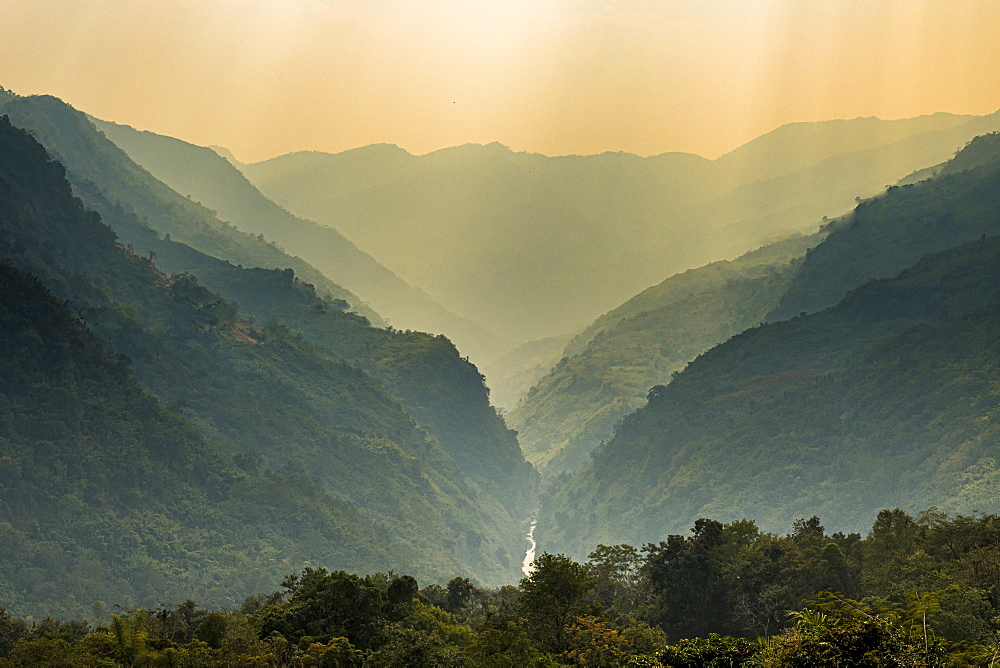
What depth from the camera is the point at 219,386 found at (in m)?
181

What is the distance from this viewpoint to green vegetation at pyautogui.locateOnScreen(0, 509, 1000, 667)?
32969 millimetres

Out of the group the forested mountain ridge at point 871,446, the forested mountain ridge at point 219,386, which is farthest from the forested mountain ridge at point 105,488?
the forested mountain ridge at point 871,446

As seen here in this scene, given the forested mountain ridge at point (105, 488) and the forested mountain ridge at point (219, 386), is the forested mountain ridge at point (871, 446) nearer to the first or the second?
the forested mountain ridge at point (219, 386)

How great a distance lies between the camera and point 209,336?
195m

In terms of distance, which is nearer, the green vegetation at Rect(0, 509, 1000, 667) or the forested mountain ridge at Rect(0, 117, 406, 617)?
the green vegetation at Rect(0, 509, 1000, 667)

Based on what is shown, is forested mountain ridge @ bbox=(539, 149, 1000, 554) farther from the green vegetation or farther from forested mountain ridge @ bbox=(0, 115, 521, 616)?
the green vegetation

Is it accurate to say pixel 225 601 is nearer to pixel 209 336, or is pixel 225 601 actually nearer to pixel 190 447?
pixel 190 447

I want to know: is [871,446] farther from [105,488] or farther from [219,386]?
[105,488]

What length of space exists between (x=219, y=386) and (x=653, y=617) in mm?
126898

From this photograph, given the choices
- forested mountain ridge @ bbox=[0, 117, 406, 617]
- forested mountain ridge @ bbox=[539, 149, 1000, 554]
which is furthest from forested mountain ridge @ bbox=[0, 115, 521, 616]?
forested mountain ridge @ bbox=[539, 149, 1000, 554]

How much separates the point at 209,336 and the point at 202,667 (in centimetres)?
15913

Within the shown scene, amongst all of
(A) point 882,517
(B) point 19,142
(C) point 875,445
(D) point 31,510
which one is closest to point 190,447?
(D) point 31,510

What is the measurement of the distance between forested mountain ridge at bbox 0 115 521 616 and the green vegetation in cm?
8407

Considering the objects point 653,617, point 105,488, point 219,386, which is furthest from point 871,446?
point 105,488
